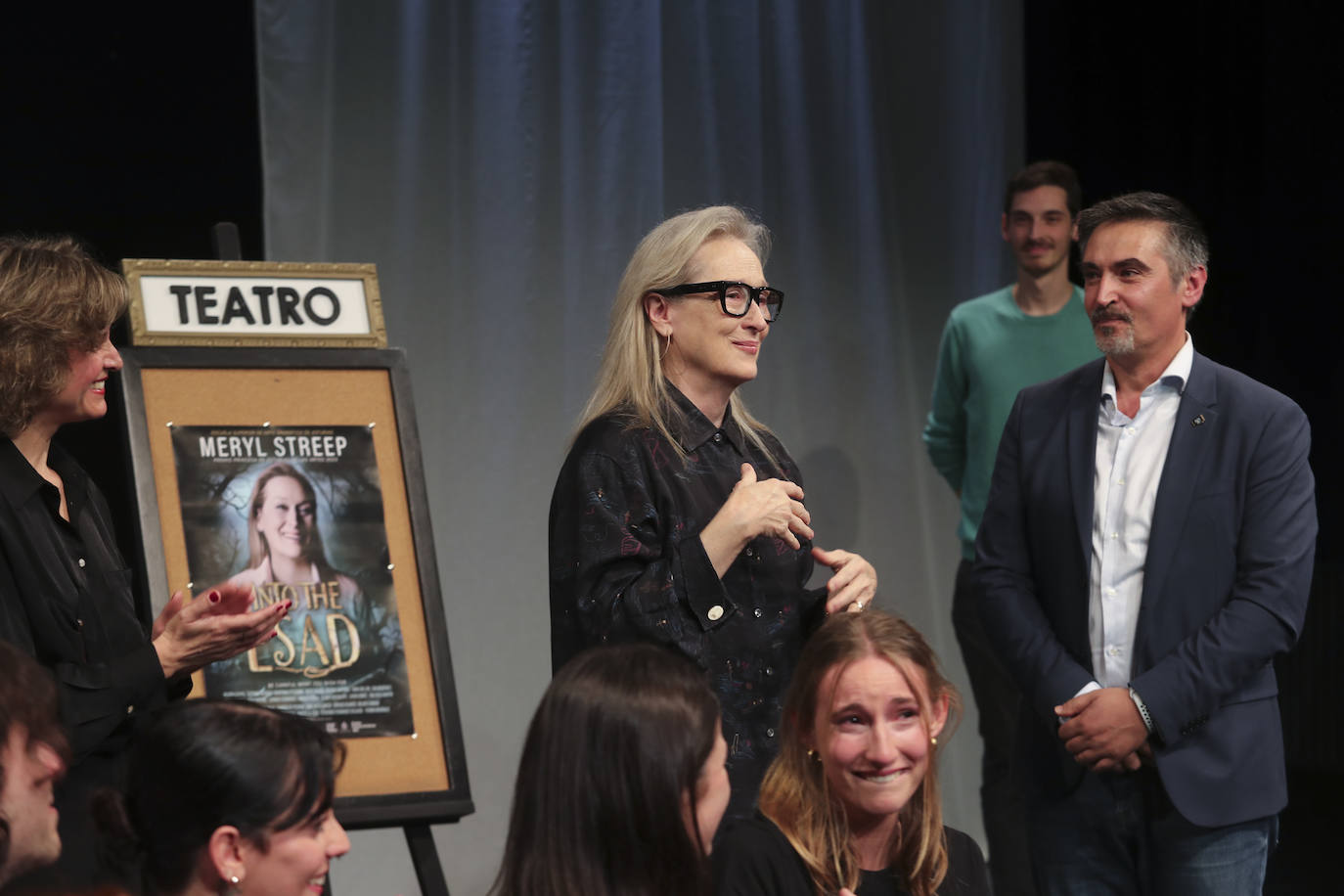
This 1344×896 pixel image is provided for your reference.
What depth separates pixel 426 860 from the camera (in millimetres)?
2979

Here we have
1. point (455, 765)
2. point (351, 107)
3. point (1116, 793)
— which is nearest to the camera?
point (1116, 793)

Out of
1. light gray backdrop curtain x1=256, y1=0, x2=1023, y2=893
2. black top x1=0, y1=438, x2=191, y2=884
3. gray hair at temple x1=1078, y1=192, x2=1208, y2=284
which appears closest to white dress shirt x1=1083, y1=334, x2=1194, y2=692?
gray hair at temple x1=1078, y1=192, x2=1208, y2=284

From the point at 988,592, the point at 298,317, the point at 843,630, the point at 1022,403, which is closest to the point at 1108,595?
the point at 988,592

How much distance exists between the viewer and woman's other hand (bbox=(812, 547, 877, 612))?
238 centimetres

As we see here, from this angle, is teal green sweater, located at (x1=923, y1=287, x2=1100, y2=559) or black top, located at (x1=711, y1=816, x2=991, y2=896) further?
teal green sweater, located at (x1=923, y1=287, x2=1100, y2=559)

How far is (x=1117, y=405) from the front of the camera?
2732 millimetres

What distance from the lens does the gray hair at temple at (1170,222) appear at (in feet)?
8.88

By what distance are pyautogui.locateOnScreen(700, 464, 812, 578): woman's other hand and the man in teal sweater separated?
1.86 metres

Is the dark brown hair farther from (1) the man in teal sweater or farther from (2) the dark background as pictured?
(2) the dark background

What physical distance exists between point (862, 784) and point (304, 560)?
1.29 m

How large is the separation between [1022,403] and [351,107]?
2.04m

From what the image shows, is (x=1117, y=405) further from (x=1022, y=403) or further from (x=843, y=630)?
(x=843, y=630)

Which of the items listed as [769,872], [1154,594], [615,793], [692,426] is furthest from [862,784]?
[1154,594]

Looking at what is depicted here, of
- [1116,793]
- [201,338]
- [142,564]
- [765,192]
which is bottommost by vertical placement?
[1116,793]
